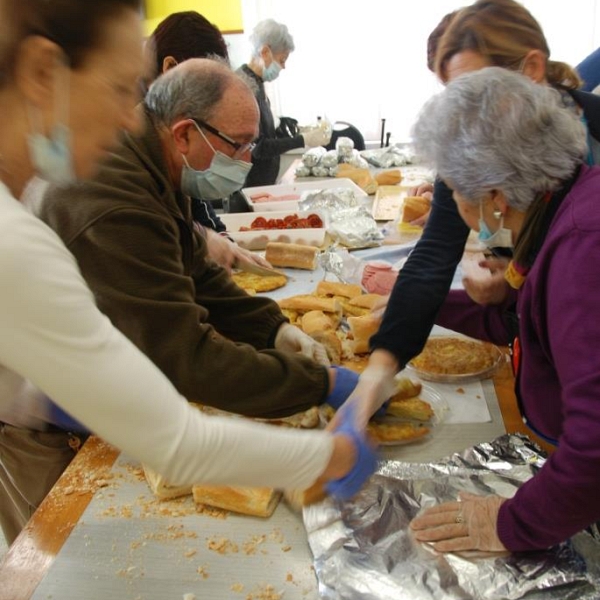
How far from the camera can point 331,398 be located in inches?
58.5

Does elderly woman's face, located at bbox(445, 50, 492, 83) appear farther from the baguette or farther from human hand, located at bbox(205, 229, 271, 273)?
human hand, located at bbox(205, 229, 271, 273)

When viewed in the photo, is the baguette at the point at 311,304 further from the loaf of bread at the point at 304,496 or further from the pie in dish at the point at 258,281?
the loaf of bread at the point at 304,496

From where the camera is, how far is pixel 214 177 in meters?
1.61

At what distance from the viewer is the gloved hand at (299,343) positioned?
1.73 metres

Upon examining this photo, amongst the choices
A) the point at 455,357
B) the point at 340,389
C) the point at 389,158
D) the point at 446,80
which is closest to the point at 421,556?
the point at 340,389

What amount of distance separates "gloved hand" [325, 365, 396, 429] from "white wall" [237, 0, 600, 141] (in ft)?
15.8

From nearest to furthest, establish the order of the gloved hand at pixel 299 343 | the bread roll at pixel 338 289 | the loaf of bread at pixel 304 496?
1. the loaf of bread at pixel 304 496
2. the gloved hand at pixel 299 343
3. the bread roll at pixel 338 289

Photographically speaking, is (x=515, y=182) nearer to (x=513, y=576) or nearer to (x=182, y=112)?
(x=513, y=576)

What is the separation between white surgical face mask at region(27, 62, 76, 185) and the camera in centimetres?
75

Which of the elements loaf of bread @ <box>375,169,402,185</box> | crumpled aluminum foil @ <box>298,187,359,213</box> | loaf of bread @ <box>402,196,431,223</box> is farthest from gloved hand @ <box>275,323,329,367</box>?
loaf of bread @ <box>375,169,402,185</box>

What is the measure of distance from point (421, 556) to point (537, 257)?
61 cm

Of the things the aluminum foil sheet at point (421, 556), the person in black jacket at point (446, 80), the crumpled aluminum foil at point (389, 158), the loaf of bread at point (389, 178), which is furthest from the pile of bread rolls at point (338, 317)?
the crumpled aluminum foil at point (389, 158)

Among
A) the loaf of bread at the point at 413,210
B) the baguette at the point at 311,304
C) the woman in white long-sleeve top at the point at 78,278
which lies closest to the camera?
the woman in white long-sleeve top at the point at 78,278

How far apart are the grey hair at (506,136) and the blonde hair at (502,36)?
482mm
